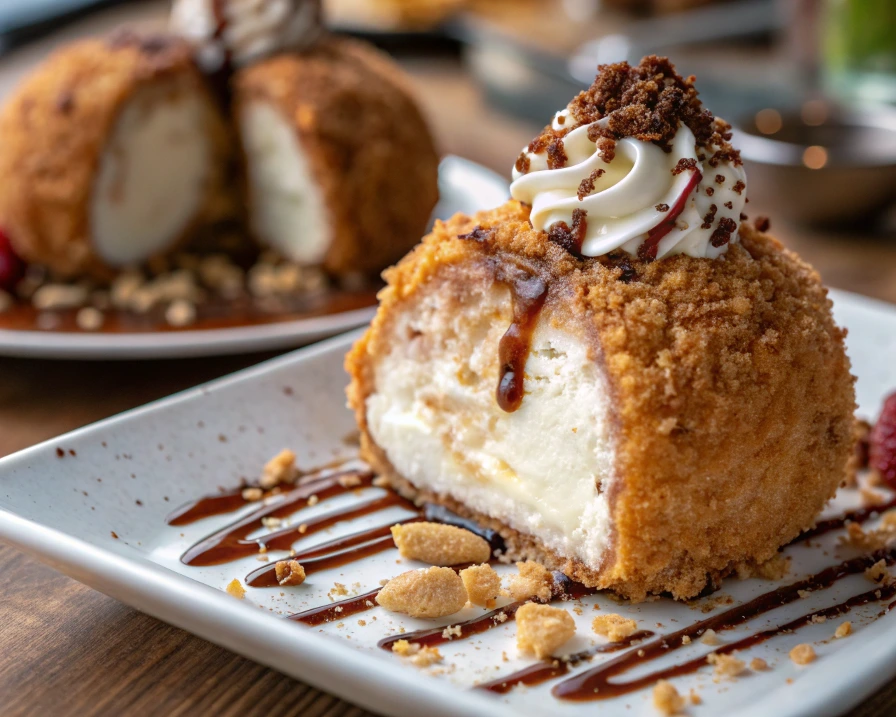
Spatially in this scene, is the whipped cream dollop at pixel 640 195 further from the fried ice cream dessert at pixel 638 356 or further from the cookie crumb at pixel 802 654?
the cookie crumb at pixel 802 654

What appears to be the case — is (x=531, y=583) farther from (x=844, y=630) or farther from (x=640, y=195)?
(x=640, y=195)

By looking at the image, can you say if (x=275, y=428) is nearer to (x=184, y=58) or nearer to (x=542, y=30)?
(x=184, y=58)

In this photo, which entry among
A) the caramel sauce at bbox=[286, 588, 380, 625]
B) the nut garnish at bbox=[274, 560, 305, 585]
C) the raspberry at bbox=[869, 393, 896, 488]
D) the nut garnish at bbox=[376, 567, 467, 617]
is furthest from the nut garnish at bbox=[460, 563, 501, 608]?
the raspberry at bbox=[869, 393, 896, 488]

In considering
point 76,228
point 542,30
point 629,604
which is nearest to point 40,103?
point 76,228

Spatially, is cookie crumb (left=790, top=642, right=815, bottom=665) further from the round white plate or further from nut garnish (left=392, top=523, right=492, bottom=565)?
the round white plate

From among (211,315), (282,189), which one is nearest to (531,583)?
(211,315)
